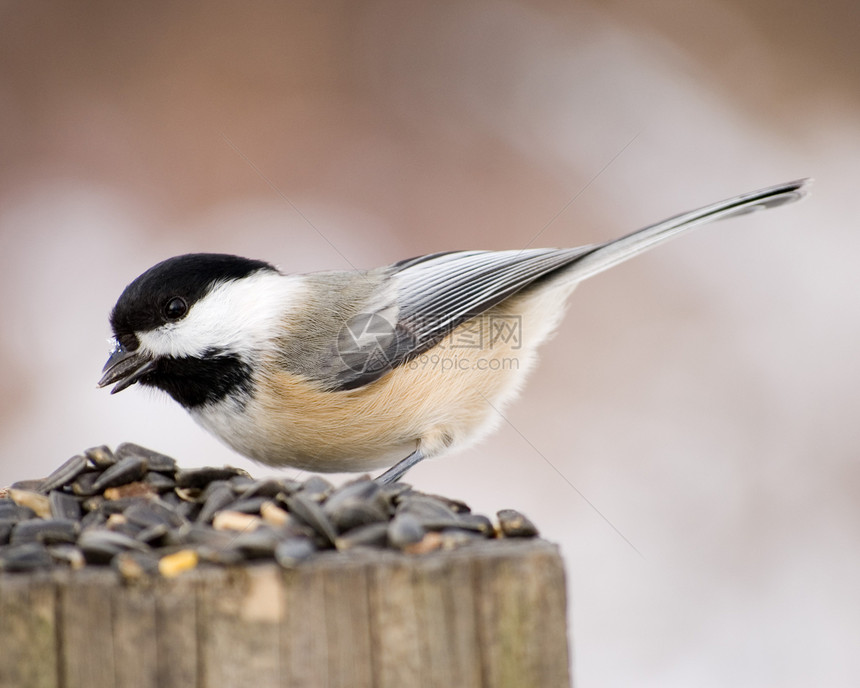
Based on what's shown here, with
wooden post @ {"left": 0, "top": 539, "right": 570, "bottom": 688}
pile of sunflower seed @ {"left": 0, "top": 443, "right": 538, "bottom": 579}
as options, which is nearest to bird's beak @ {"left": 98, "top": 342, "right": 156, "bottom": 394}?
pile of sunflower seed @ {"left": 0, "top": 443, "right": 538, "bottom": 579}

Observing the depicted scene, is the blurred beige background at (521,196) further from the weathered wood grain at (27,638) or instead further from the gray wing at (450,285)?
the weathered wood grain at (27,638)

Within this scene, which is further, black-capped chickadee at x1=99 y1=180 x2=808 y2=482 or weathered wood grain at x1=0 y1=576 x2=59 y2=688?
black-capped chickadee at x1=99 y1=180 x2=808 y2=482

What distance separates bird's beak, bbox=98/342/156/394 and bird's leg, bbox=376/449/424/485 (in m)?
0.52

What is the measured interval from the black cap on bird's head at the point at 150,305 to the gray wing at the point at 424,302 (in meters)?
0.30

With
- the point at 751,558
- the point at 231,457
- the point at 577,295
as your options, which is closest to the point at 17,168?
the point at 231,457

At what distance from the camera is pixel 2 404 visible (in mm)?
2184

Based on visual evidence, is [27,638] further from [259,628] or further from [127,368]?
[127,368]

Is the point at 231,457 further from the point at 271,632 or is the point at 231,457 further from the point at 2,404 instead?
the point at 271,632

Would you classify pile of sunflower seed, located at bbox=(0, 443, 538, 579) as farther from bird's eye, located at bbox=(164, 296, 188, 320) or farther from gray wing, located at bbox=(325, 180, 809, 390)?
gray wing, located at bbox=(325, 180, 809, 390)

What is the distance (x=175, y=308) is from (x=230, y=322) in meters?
0.11

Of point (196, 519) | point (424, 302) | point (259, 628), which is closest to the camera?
point (259, 628)

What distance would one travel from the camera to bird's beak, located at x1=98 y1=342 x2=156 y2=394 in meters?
1.54

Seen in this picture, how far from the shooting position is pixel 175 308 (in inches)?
60.2

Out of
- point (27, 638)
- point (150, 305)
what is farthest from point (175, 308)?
point (27, 638)
